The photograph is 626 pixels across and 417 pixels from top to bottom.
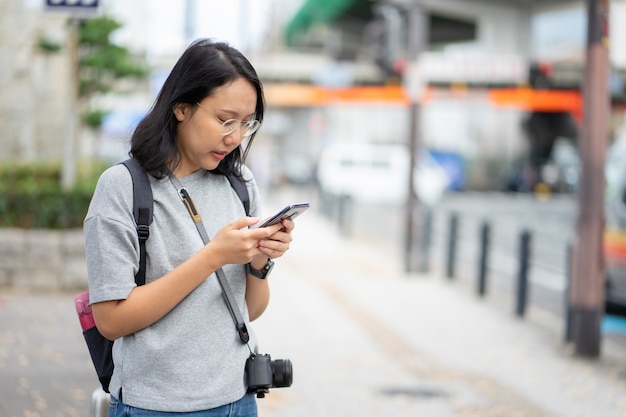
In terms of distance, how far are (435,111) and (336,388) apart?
47.6 metres

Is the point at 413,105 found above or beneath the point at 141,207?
above

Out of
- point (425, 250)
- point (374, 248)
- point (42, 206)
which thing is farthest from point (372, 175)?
point (42, 206)

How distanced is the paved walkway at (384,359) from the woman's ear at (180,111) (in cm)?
355

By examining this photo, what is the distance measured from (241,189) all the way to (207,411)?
1.88 feet

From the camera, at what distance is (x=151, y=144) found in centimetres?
226

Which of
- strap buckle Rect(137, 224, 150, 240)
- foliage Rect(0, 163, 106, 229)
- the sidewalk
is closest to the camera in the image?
strap buckle Rect(137, 224, 150, 240)

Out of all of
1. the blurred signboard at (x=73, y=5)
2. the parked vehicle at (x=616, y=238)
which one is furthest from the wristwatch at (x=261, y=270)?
the parked vehicle at (x=616, y=238)

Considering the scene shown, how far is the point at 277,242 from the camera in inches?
86.0

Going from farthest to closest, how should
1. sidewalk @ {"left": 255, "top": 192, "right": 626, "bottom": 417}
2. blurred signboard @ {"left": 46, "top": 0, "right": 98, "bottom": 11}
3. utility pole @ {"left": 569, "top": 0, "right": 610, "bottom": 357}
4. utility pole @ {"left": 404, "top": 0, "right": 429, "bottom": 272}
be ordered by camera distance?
utility pole @ {"left": 404, "top": 0, "right": 429, "bottom": 272}
blurred signboard @ {"left": 46, "top": 0, "right": 98, "bottom": 11}
utility pole @ {"left": 569, "top": 0, "right": 610, "bottom": 357}
sidewalk @ {"left": 255, "top": 192, "right": 626, "bottom": 417}

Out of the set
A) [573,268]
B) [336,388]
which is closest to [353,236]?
[573,268]

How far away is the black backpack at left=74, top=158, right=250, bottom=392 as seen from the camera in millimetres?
2166

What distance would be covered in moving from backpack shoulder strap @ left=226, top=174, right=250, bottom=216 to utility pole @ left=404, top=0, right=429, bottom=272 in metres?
11.8

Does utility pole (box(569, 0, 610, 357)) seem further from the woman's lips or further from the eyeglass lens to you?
the woman's lips

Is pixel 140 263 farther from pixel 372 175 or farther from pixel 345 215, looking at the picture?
pixel 372 175
